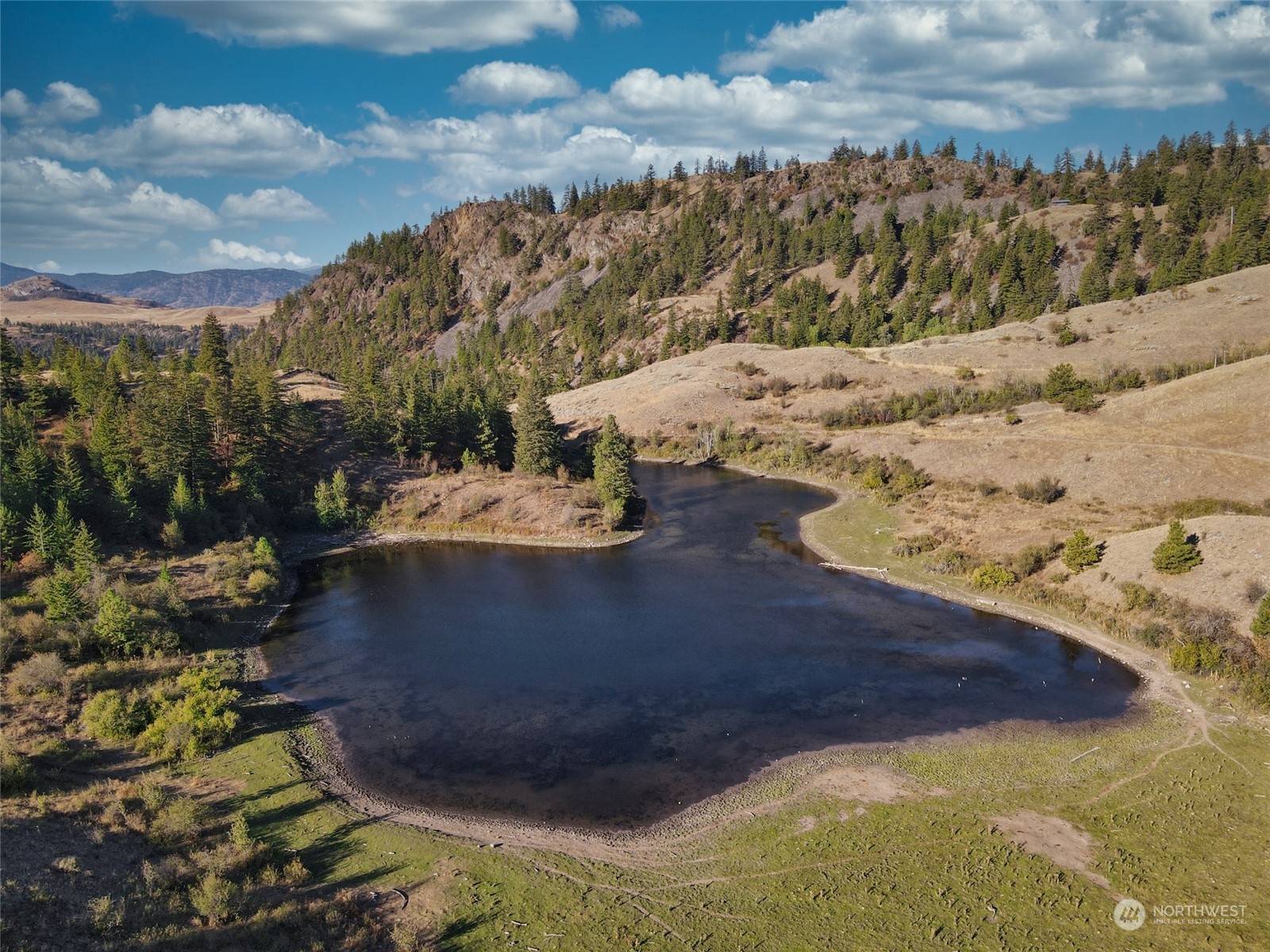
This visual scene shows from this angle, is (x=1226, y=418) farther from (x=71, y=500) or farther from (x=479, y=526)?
(x=71, y=500)

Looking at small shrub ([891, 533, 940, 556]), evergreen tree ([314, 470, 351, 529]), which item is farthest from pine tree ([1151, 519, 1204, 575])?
evergreen tree ([314, 470, 351, 529])

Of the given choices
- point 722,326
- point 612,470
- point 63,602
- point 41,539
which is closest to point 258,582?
point 41,539

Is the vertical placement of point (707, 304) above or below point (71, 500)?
above

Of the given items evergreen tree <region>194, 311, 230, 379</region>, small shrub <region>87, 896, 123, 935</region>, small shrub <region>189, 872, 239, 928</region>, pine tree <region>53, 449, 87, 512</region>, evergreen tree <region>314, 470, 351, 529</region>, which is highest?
evergreen tree <region>194, 311, 230, 379</region>

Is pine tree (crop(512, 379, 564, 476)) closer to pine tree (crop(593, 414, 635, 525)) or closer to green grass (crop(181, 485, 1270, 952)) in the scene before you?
pine tree (crop(593, 414, 635, 525))

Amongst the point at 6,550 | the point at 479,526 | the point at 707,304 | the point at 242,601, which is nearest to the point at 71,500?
the point at 6,550

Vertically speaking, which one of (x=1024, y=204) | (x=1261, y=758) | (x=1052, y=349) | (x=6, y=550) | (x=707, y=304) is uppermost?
(x=1024, y=204)

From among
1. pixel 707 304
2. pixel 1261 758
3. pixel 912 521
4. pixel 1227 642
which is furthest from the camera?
pixel 707 304
